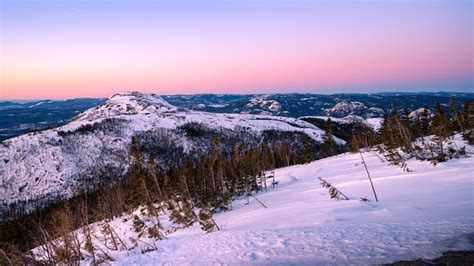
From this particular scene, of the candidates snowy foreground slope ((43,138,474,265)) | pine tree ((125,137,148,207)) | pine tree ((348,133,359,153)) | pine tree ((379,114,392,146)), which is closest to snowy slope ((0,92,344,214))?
pine tree ((125,137,148,207))

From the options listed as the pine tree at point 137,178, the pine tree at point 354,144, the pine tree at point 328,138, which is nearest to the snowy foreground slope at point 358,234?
the pine tree at point 354,144

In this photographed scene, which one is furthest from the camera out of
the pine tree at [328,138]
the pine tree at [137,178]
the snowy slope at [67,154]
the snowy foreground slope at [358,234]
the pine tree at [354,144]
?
the snowy slope at [67,154]

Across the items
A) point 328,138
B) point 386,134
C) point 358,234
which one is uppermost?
point 386,134

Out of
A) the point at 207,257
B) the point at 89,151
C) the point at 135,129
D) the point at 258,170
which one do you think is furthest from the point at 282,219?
the point at 135,129

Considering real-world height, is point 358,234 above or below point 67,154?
above

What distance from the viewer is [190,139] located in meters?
166

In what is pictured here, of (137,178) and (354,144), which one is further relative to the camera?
(137,178)

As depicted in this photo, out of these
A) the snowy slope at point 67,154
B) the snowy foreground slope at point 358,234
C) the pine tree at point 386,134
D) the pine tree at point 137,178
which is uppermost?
the pine tree at point 386,134

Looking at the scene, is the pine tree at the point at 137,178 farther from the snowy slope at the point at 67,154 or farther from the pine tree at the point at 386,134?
the snowy slope at the point at 67,154

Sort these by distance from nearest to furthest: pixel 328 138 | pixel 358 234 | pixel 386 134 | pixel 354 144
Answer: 1. pixel 358 234
2. pixel 354 144
3. pixel 386 134
4. pixel 328 138

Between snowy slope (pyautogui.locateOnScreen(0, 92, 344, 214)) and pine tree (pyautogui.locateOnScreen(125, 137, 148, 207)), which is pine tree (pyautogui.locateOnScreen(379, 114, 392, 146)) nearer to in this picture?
pine tree (pyautogui.locateOnScreen(125, 137, 148, 207))

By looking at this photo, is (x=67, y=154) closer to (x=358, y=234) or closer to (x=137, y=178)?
(x=137, y=178)

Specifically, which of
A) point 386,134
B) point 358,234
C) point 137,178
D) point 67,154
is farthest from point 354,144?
point 67,154

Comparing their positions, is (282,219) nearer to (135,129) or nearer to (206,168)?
(206,168)
